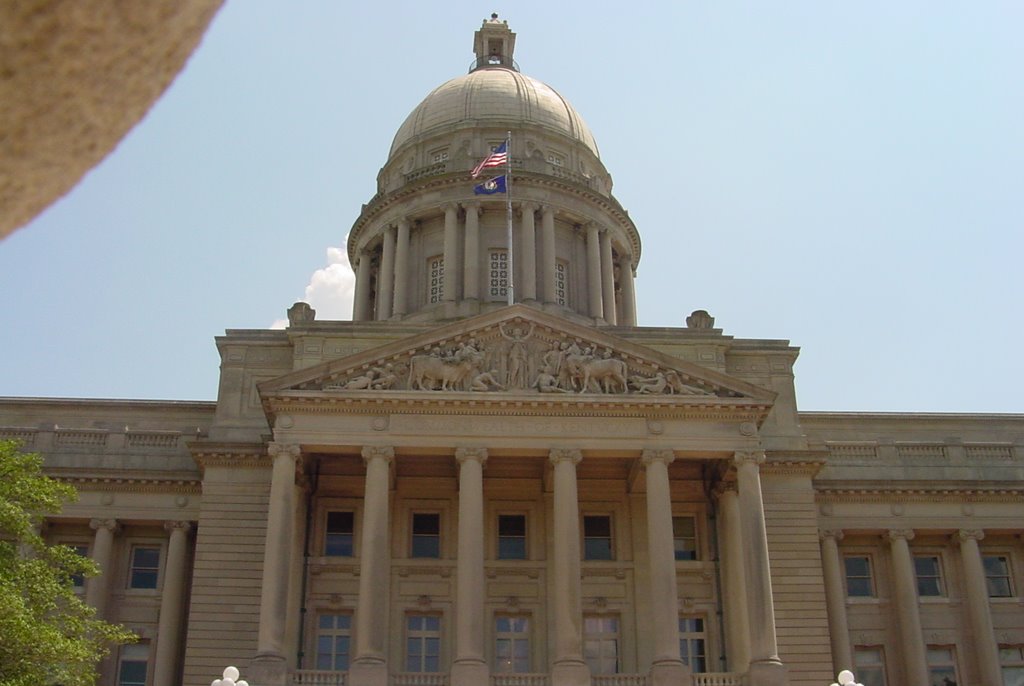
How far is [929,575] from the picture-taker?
145 feet

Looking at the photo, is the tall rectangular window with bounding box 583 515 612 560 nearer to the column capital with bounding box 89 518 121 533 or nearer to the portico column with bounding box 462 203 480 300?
the portico column with bounding box 462 203 480 300

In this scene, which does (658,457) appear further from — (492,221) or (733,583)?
(492,221)

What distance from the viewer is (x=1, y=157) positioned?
9.79 feet

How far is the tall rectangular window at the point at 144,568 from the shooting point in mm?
41906

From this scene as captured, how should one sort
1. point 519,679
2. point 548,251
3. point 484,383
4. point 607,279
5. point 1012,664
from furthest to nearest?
point 607,279 → point 548,251 → point 1012,664 → point 484,383 → point 519,679

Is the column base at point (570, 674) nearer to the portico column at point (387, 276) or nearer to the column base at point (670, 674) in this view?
the column base at point (670, 674)

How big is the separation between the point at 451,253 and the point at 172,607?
20617 millimetres

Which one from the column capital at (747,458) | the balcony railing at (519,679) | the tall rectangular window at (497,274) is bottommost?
the balcony railing at (519,679)

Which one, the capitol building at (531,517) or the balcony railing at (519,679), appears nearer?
the balcony railing at (519,679)

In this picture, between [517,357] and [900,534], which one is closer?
[517,357]

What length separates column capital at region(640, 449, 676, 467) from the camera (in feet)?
119

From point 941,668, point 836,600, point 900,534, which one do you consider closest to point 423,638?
point 836,600

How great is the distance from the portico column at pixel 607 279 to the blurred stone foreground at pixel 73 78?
168 ft

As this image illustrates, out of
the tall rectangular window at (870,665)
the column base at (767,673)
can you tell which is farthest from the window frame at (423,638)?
the tall rectangular window at (870,665)
